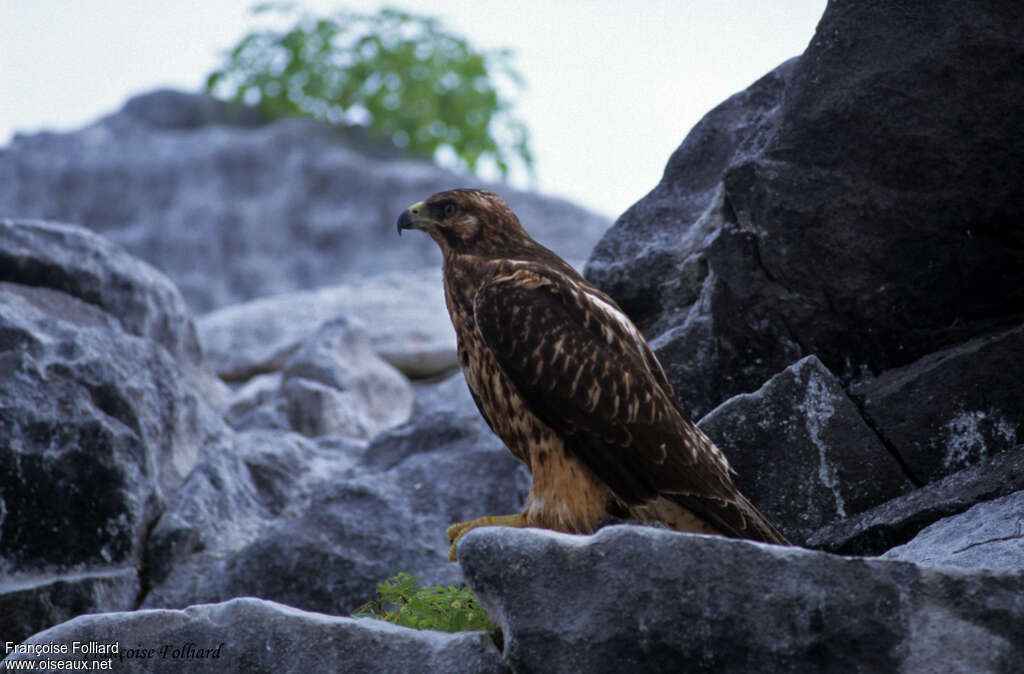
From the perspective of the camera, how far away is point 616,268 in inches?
220

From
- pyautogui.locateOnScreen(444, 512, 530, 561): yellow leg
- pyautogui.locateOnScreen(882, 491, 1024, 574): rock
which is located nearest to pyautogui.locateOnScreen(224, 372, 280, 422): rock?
pyautogui.locateOnScreen(444, 512, 530, 561): yellow leg

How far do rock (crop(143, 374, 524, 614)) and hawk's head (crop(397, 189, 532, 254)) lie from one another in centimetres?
159

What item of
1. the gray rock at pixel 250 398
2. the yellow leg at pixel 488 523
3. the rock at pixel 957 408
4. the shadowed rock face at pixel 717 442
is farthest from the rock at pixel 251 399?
the rock at pixel 957 408

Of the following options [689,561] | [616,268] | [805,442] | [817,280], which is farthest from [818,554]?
[616,268]

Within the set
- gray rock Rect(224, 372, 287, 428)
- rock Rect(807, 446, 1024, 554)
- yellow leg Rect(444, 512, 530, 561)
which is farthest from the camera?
gray rock Rect(224, 372, 287, 428)

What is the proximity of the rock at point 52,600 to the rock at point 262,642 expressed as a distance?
1.87 m

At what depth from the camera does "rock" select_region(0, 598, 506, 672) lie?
295 cm

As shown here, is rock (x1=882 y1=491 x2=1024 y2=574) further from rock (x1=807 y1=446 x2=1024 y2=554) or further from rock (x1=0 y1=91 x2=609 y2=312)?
rock (x1=0 y1=91 x2=609 y2=312)

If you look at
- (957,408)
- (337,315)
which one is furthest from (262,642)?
(337,315)

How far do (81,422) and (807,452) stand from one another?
10.7ft

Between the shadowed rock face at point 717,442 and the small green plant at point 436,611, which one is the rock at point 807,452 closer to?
the shadowed rock face at point 717,442

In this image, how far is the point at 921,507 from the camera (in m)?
3.97

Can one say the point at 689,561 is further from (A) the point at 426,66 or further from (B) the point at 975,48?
(A) the point at 426,66

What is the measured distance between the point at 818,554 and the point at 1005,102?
7.79 ft
